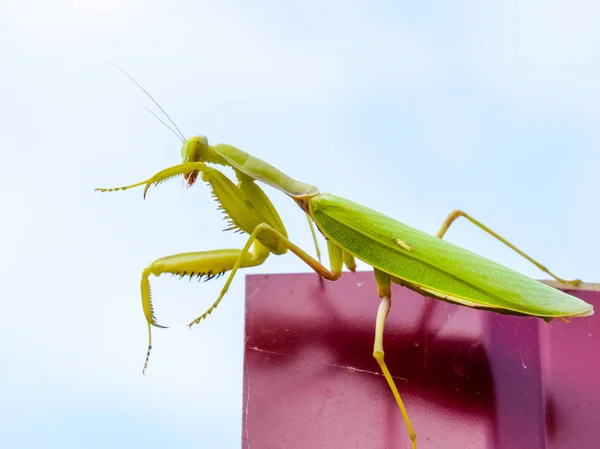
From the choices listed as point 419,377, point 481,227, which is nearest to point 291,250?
point 419,377

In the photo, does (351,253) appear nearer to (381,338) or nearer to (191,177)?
(381,338)

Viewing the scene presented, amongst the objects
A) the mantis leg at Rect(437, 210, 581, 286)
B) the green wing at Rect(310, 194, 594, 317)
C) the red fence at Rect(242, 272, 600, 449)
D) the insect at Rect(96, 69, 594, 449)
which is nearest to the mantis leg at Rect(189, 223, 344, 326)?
the insect at Rect(96, 69, 594, 449)

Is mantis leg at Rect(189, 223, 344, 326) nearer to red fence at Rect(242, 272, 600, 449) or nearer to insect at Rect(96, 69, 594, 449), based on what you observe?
insect at Rect(96, 69, 594, 449)

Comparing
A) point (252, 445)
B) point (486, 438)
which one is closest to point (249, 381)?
point (252, 445)

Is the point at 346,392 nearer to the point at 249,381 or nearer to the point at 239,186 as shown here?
the point at 249,381

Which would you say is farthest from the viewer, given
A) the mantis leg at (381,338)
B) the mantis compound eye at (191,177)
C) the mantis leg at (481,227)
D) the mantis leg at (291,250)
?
the mantis leg at (481,227)

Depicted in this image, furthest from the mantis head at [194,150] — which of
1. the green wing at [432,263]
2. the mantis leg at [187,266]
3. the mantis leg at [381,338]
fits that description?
the mantis leg at [381,338]

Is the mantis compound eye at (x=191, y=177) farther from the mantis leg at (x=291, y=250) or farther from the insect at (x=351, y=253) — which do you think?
the mantis leg at (x=291, y=250)
